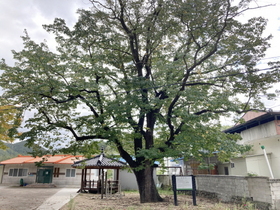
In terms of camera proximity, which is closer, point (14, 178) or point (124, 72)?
point (124, 72)

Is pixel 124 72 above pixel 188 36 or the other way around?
the other way around

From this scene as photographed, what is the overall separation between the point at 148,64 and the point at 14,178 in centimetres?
2364

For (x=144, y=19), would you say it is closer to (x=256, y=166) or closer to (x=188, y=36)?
(x=188, y=36)

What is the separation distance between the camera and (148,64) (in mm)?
12695

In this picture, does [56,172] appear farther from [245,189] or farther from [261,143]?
[261,143]

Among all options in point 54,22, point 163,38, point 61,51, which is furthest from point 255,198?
point 54,22

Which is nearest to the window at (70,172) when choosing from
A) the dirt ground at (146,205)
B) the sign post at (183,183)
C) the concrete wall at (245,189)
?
the dirt ground at (146,205)

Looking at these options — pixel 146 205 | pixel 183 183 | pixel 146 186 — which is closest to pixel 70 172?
pixel 146 186

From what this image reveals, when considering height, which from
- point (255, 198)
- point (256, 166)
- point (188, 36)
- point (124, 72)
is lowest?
point (255, 198)

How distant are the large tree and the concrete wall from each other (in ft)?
5.43

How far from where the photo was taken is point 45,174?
2633 centimetres

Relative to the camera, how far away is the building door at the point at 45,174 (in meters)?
26.1

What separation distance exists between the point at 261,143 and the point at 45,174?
23186mm

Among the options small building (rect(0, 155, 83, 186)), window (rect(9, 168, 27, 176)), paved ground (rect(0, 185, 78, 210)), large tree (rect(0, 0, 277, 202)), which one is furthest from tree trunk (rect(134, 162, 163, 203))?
window (rect(9, 168, 27, 176))
